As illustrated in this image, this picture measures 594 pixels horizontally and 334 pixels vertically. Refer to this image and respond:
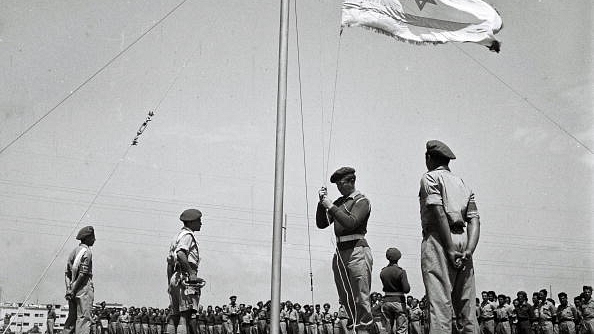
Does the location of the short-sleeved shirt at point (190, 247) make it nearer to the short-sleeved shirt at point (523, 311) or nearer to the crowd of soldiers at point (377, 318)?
the crowd of soldiers at point (377, 318)

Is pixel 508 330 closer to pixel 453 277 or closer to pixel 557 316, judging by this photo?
pixel 557 316

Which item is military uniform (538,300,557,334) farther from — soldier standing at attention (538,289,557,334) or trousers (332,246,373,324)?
trousers (332,246,373,324)

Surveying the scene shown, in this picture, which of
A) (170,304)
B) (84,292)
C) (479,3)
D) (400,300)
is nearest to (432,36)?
(479,3)

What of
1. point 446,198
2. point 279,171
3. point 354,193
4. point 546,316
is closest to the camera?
point 446,198

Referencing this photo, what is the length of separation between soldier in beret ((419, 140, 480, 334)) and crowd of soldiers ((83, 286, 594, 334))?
488 millimetres

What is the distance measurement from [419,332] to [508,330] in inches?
135

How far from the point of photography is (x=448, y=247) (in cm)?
508

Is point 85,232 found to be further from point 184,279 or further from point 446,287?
point 446,287

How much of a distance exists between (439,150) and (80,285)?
6061 millimetres

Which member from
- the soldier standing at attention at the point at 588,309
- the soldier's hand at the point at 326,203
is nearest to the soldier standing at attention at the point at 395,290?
the soldier's hand at the point at 326,203

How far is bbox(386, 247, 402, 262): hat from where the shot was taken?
8867 mm

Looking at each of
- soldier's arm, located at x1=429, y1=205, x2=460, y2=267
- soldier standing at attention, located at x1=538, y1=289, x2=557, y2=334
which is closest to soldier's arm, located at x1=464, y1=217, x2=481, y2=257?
soldier's arm, located at x1=429, y1=205, x2=460, y2=267

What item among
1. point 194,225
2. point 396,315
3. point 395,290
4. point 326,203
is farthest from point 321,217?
point 396,315

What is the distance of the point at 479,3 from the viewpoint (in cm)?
847
